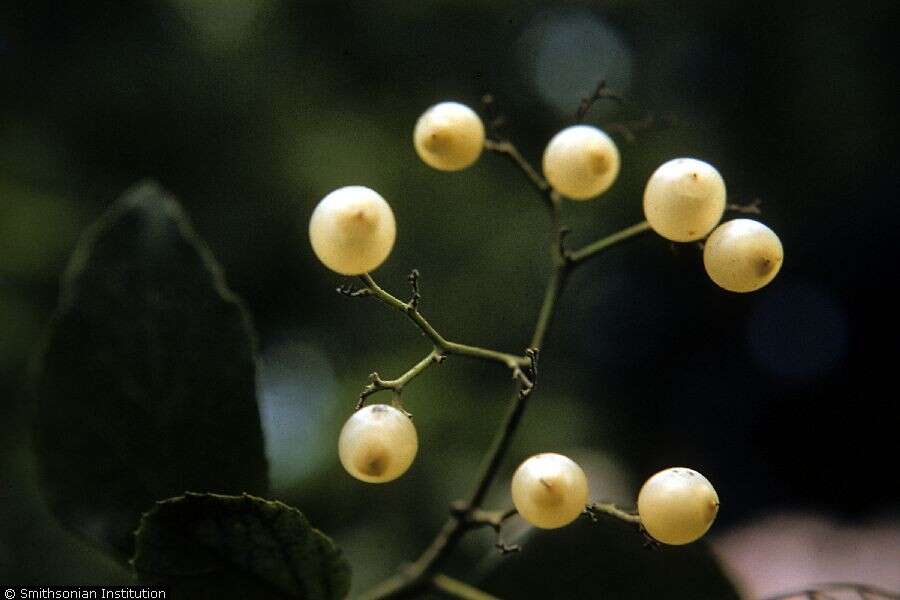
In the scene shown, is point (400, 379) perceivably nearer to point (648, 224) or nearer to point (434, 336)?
point (434, 336)

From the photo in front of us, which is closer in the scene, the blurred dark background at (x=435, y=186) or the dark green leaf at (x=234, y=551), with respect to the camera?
the dark green leaf at (x=234, y=551)

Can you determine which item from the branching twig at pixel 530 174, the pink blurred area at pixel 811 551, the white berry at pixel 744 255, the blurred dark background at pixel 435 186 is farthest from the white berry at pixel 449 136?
the pink blurred area at pixel 811 551

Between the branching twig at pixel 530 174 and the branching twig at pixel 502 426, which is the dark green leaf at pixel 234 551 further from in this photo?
the branching twig at pixel 530 174

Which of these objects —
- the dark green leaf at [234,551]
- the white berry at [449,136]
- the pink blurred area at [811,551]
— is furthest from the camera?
the pink blurred area at [811,551]

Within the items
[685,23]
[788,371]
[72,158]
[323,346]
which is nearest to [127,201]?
[323,346]

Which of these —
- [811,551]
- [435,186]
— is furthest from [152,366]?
[811,551]

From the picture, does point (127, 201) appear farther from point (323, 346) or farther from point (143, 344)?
point (323, 346)
